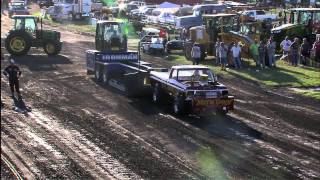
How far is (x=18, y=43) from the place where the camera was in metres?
33.3

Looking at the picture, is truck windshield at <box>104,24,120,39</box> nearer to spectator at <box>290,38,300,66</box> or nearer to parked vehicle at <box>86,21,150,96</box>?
parked vehicle at <box>86,21,150,96</box>

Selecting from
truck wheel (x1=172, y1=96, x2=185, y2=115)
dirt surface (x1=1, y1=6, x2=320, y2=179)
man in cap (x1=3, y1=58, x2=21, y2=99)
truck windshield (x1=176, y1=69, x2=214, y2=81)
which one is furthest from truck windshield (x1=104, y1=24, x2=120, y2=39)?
truck wheel (x1=172, y1=96, x2=185, y2=115)

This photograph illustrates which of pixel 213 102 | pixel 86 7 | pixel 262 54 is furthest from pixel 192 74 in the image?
pixel 86 7

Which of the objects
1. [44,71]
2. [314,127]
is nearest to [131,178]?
[314,127]

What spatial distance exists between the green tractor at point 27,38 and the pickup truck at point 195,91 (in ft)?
53.7

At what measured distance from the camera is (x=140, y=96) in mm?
21156

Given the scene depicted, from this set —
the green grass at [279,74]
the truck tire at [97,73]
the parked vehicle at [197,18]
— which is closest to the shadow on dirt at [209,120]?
the truck tire at [97,73]

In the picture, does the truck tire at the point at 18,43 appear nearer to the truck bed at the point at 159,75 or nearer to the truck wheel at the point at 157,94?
the truck bed at the point at 159,75

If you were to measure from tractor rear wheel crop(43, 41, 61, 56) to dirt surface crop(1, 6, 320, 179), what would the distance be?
11.5m

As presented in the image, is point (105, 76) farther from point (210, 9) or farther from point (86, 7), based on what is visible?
point (86, 7)

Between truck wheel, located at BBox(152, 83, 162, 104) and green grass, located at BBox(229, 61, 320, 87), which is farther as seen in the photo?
green grass, located at BBox(229, 61, 320, 87)

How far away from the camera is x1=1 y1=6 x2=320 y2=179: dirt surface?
39.3 feet

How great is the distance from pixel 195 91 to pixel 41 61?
53.8 feet

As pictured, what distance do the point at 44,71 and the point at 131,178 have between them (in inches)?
686
